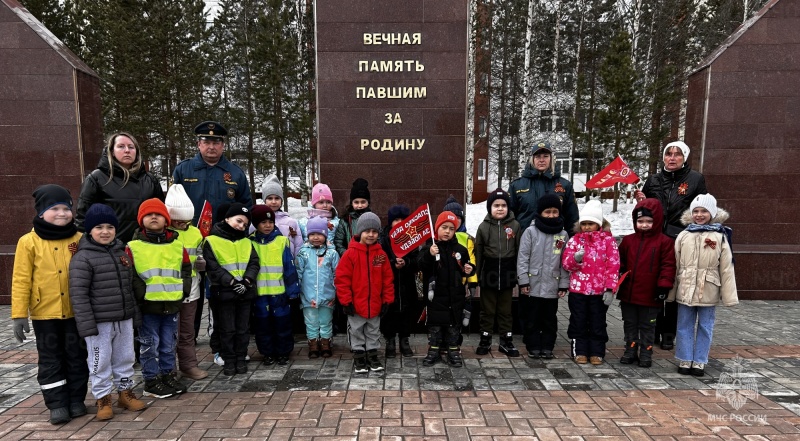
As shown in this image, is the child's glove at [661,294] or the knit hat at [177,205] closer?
the knit hat at [177,205]

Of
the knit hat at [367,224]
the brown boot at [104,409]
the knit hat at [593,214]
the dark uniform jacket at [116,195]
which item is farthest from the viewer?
the knit hat at [593,214]

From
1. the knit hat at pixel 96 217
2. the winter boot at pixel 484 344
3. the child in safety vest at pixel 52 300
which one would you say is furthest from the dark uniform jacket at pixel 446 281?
the child in safety vest at pixel 52 300

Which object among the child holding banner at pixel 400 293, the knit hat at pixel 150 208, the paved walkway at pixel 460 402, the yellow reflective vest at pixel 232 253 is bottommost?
the paved walkway at pixel 460 402

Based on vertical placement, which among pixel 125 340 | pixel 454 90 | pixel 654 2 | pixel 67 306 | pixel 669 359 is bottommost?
pixel 669 359

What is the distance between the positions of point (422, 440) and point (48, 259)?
2846 millimetres

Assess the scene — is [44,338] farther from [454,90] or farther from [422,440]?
[454,90]

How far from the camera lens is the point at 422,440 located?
9.53 ft

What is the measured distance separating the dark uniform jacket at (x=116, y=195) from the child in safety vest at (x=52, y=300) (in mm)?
522

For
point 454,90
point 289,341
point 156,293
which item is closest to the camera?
point 156,293

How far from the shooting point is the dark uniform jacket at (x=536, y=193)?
480 cm

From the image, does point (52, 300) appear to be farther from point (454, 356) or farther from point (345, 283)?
point (454, 356)

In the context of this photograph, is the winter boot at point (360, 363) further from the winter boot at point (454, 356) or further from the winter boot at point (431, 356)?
the winter boot at point (454, 356)

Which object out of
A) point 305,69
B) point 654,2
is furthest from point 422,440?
point 654,2

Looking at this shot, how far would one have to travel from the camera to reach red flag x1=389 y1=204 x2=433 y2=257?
382 centimetres
